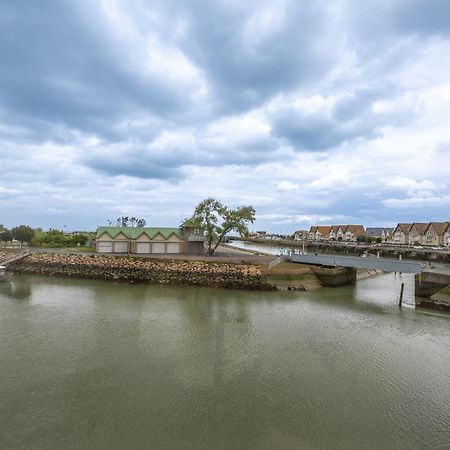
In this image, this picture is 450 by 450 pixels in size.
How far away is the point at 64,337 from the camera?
72.0 ft

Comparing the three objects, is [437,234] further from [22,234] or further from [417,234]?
[22,234]

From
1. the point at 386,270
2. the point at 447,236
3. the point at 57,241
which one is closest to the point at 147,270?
the point at 386,270

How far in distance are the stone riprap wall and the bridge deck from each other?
7699mm

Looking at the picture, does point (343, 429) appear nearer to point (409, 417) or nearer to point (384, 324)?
point (409, 417)

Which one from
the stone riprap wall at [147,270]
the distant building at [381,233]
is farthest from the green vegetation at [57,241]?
the distant building at [381,233]

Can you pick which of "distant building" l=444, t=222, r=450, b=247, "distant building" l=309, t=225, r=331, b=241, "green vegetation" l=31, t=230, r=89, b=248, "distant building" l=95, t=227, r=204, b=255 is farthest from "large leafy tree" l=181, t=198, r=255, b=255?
"distant building" l=309, t=225, r=331, b=241

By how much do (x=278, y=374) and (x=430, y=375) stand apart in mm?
8708

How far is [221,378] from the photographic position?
1647cm

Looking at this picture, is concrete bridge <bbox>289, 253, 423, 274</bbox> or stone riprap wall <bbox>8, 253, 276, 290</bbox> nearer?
concrete bridge <bbox>289, 253, 423, 274</bbox>

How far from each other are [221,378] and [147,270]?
31.1 m

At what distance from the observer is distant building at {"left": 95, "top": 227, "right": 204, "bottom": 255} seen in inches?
2152

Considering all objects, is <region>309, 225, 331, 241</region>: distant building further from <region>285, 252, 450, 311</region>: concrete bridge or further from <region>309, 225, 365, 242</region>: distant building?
<region>285, 252, 450, 311</region>: concrete bridge

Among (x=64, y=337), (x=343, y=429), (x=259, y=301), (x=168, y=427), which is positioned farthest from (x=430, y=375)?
(x=64, y=337)

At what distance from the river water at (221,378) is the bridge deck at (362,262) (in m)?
6.21
